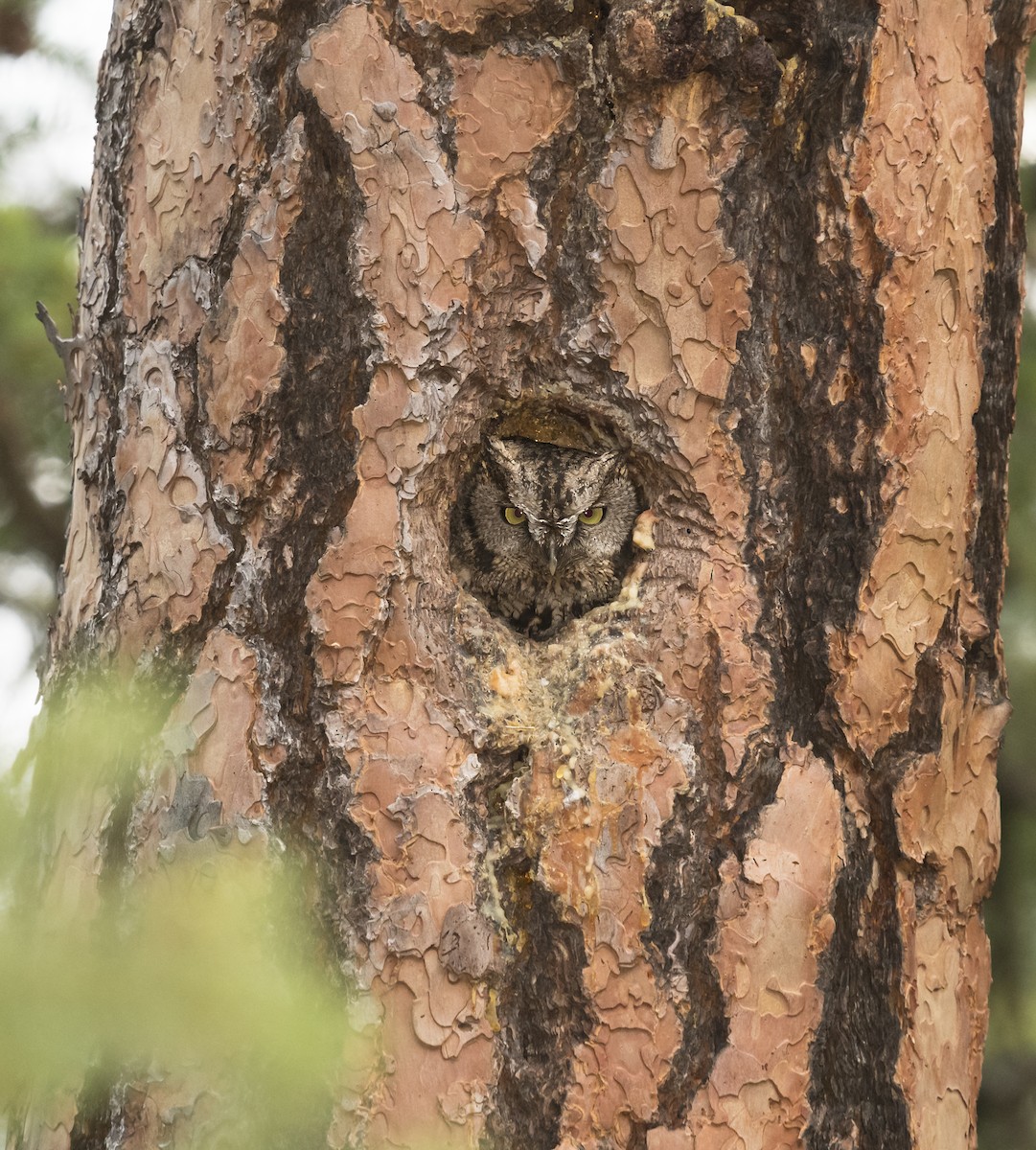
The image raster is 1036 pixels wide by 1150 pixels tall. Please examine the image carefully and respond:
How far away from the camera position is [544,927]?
1.69 meters

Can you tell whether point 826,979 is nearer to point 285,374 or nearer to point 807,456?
point 807,456

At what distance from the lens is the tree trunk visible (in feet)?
5.50

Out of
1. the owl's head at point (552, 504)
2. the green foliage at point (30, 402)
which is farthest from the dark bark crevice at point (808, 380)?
the green foliage at point (30, 402)

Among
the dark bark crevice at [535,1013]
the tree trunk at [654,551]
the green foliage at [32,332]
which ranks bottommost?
the dark bark crevice at [535,1013]

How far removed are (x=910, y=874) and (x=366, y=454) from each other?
106 centimetres

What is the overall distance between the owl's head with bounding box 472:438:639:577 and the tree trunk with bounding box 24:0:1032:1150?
0.50 m

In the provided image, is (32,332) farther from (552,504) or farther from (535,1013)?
(535,1013)

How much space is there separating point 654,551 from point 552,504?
2.33 feet

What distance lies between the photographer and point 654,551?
194 centimetres

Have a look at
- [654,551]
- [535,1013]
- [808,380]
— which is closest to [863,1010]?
[535,1013]

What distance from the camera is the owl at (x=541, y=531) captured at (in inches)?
98.4

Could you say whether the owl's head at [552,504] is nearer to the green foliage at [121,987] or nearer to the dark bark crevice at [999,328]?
the dark bark crevice at [999,328]

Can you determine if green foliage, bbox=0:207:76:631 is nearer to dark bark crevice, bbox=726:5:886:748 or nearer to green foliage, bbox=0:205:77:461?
green foliage, bbox=0:205:77:461

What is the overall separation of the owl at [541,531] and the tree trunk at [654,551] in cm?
51
